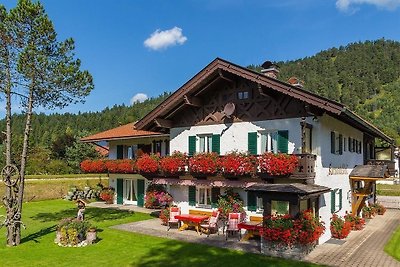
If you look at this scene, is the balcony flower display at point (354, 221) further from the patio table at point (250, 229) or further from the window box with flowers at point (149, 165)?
the window box with flowers at point (149, 165)

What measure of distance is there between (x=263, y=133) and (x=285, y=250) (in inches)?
243

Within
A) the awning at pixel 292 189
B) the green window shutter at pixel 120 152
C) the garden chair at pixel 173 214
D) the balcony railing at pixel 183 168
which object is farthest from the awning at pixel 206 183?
the green window shutter at pixel 120 152

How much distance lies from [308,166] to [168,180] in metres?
8.46

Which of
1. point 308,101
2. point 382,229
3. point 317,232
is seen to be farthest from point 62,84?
point 382,229

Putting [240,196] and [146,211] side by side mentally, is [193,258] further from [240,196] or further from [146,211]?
[146,211]

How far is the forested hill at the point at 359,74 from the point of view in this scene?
124188mm

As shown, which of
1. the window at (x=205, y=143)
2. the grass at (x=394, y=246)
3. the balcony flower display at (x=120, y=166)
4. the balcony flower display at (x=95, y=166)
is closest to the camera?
A: the grass at (x=394, y=246)

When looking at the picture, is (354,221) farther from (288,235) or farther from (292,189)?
(292,189)

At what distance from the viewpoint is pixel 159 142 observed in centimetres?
2859

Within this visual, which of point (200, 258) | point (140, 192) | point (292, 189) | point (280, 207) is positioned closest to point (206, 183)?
point (280, 207)

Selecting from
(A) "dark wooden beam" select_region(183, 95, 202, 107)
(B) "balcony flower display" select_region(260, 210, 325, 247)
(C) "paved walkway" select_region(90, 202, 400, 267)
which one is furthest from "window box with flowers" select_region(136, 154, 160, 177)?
(B) "balcony flower display" select_region(260, 210, 325, 247)

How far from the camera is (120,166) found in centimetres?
2853

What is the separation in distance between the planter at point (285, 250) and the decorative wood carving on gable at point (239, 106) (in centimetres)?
612

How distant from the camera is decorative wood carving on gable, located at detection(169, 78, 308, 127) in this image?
60.1 feet
